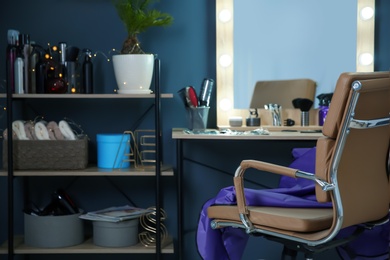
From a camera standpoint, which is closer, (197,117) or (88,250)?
(88,250)

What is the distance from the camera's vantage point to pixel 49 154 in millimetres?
3236

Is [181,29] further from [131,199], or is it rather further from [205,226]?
[205,226]

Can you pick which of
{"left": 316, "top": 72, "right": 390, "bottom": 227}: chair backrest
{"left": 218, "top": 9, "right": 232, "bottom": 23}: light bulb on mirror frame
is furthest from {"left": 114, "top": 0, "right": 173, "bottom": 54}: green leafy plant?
{"left": 316, "top": 72, "right": 390, "bottom": 227}: chair backrest

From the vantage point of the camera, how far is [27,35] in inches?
130

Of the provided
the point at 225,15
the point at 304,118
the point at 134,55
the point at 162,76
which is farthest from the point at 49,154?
the point at 304,118

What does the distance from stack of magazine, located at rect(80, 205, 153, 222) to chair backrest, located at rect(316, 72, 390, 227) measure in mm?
1273

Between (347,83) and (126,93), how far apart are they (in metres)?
1.36

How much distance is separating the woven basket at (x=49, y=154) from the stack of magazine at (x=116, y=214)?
0.88 feet

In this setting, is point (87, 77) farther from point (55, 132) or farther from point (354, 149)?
point (354, 149)

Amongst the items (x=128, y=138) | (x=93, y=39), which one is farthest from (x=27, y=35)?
(x=128, y=138)

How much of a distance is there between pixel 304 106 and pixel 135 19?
1.04 meters

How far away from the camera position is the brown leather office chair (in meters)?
2.23

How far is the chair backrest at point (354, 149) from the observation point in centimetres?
223

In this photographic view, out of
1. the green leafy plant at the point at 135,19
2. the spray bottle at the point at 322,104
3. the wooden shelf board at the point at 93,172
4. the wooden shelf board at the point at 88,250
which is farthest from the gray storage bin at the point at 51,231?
the spray bottle at the point at 322,104
